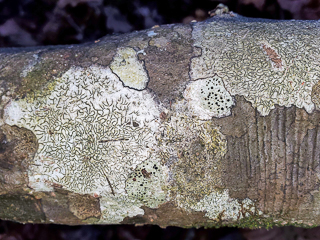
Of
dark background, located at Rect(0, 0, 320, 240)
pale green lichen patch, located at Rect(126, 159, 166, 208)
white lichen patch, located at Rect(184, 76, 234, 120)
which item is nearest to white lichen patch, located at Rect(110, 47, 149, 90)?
white lichen patch, located at Rect(184, 76, 234, 120)

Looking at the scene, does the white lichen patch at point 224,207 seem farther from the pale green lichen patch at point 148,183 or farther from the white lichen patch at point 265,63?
the white lichen patch at point 265,63

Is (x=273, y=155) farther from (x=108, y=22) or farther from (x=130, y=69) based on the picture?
(x=108, y=22)

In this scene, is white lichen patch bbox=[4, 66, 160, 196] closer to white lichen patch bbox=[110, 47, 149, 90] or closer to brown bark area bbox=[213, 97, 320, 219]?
white lichen patch bbox=[110, 47, 149, 90]

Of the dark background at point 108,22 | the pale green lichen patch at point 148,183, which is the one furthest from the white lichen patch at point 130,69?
the dark background at point 108,22

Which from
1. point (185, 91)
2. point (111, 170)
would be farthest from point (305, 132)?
point (111, 170)

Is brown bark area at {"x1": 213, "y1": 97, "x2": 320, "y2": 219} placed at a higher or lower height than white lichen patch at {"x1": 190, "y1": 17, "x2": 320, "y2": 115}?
lower

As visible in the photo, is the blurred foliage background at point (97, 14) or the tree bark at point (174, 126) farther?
the blurred foliage background at point (97, 14)

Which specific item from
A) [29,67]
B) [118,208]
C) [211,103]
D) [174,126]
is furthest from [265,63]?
[29,67]
